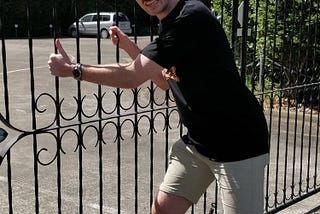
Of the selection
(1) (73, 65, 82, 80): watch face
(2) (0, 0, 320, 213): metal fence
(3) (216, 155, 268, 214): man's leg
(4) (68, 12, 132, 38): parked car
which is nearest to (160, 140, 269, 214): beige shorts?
(3) (216, 155, 268, 214): man's leg

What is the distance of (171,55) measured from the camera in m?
2.55

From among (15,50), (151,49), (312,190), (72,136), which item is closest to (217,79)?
(151,49)

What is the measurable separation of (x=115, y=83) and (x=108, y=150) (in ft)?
15.1

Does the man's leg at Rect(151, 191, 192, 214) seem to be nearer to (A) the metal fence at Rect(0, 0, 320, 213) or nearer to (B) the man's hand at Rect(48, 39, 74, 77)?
(A) the metal fence at Rect(0, 0, 320, 213)

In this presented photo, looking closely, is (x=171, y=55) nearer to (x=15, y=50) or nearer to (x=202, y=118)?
(x=202, y=118)

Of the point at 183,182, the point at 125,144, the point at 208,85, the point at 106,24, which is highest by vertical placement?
the point at 106,24

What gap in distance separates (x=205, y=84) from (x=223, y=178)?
0.51 m

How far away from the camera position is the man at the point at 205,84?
254 centimetres

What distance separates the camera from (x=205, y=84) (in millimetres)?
2578

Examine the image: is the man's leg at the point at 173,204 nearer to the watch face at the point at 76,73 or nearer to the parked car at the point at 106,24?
the watch face at the point at 76,73

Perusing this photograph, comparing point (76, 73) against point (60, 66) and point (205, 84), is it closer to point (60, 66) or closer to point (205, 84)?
point (60, 66)

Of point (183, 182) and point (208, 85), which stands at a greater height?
point (208, 85)

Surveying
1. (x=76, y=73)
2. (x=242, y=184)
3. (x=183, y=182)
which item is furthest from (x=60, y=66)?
(x=242, y=184)

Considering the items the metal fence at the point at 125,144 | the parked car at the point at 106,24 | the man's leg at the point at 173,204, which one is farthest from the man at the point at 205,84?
the parked car at the point at 106,24
